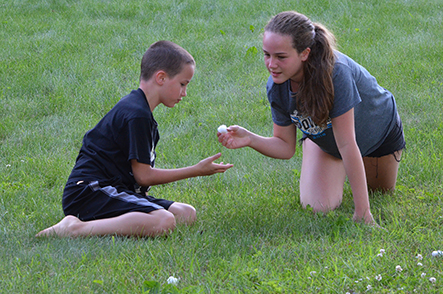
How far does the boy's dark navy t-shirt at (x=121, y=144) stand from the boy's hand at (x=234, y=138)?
489 mm

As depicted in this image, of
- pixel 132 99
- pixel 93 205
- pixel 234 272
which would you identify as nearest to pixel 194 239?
pixel 234 272

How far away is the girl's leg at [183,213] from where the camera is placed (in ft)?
10.6

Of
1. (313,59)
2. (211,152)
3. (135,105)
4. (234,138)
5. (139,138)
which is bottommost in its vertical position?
(211,152)

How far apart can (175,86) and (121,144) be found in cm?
55

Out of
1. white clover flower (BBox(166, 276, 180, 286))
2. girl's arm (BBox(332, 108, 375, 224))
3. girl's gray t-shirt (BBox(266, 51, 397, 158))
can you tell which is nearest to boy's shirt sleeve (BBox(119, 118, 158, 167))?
white clover flower (BBox(166, 276, 180, 286))

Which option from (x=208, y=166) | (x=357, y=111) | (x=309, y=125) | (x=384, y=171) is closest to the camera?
(x=208, y=166)

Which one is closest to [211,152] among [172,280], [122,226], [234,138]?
[234,138]

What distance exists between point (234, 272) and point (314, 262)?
18.7 inches

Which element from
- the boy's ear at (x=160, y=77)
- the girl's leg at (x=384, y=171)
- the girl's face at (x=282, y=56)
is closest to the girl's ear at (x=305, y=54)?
the girl's face at (x=282, y=56)

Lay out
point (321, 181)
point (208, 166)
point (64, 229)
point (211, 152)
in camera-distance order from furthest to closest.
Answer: point (211, 152)
point (321, 181)
point (208, 166)
point (64, 229)

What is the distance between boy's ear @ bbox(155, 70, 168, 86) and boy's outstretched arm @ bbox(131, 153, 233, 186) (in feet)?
1.88

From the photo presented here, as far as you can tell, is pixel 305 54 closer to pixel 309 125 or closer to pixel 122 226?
pixel 309 125

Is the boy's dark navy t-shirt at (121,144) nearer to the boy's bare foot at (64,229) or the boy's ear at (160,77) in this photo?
the boy's ear at (160,77)

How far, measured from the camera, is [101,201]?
3.11 m
